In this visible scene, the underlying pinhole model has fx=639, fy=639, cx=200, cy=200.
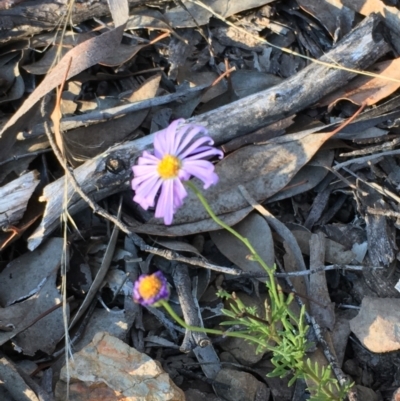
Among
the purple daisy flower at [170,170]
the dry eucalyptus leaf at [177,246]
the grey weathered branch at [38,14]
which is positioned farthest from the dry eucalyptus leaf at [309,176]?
the grey weathered branch at [38,14]

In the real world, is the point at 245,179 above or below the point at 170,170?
below

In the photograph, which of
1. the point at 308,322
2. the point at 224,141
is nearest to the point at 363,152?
the point at 224,141

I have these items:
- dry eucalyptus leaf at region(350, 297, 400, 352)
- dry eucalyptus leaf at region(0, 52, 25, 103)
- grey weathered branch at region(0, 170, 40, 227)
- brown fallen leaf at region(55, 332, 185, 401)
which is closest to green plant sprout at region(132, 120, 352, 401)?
dry eucalyptus leaf at region(350, 297, 400, 352)

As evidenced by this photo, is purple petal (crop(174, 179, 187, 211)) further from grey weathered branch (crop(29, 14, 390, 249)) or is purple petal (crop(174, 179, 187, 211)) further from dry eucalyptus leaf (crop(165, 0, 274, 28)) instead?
dry eucalyptus leaf (crop(165, 0, 274, 28))

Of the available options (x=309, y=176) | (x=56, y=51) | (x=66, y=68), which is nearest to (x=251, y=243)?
(x=309, y=176)

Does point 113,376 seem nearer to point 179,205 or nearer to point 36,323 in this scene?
point 36,323

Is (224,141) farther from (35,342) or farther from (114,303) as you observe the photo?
(35,342)
